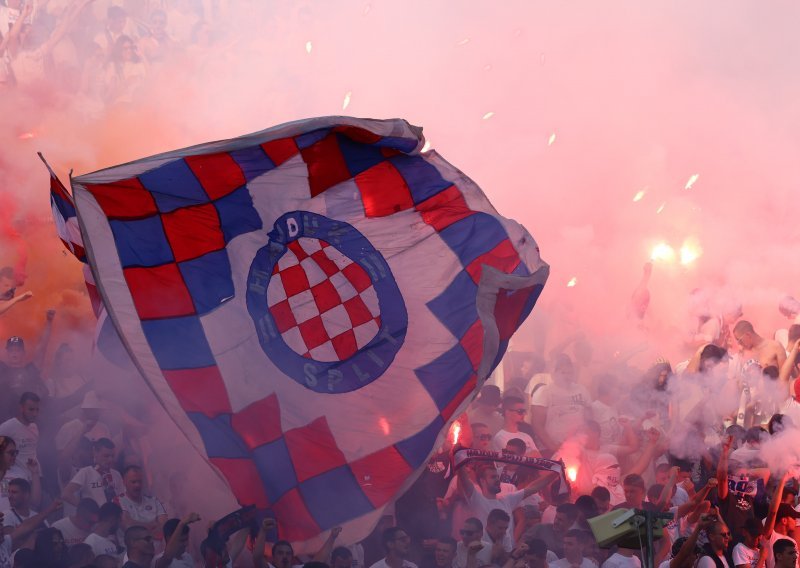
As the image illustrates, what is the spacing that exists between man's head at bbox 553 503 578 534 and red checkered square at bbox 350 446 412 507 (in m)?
1.08

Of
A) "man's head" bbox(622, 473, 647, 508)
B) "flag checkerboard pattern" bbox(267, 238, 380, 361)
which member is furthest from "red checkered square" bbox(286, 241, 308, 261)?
"man's head" bbox(622, 473, 647, 508)

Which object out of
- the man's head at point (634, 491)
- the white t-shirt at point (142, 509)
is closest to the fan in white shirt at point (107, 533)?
the white t-shirt at point (142, 509)

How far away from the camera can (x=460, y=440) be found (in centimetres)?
614

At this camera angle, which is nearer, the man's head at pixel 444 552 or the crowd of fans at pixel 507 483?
the crowd of fans at pixel 507 483

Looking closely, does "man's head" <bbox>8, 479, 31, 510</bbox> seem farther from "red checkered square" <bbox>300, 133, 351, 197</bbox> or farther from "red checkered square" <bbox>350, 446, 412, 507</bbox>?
"red checkered square" <bbox>300, 133, 351, 197</bbox>

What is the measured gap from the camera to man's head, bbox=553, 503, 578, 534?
18.0 feet

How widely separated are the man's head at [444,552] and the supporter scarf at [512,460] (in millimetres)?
577

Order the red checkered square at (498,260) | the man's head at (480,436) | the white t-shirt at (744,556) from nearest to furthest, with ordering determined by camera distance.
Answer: the red checkered square at (498,260)
the white t-shirt at (744,556)
the man's head at (480,436)

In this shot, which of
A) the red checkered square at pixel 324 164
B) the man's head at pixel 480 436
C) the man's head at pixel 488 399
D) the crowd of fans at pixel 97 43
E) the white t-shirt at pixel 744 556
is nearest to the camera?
the red checkered square at pixel 324 164

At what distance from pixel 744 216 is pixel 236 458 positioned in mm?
8692

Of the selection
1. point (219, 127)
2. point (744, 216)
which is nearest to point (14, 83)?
point (219, 127)

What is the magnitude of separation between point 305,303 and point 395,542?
1120 mm

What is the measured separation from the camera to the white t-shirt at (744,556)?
560cm

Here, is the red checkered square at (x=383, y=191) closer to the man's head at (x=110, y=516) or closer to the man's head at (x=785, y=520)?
the man's head at (x=110, y=516)
